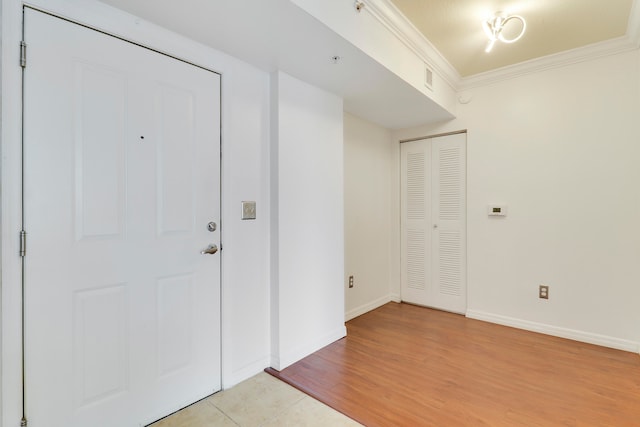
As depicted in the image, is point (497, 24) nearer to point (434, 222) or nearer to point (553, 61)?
point (553, 61)

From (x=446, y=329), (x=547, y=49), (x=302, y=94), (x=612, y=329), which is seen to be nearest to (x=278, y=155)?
(x=302, y=94)

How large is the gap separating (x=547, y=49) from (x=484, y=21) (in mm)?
897

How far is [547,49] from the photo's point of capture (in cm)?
266

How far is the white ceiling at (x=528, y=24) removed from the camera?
2053 millimetres

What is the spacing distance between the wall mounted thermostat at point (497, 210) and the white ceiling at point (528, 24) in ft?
4.51

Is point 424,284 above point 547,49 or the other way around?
the other way around

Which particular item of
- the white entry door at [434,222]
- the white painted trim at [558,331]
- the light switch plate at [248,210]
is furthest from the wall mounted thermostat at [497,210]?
the light switch plate at [248,210]

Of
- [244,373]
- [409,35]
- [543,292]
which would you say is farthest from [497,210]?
[244,373]

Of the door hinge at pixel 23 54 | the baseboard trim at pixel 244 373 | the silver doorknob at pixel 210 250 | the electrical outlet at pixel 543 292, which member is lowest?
the baseboard trim at pixel 244 373

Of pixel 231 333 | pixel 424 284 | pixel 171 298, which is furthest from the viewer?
pixel 424 284

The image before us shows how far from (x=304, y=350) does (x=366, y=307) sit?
1239 millimetres

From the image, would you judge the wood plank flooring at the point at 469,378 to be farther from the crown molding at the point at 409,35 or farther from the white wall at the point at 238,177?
the crown molding at the point at 409,35

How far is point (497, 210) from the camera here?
313 centimetres

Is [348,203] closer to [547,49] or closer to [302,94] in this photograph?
[302,94]
